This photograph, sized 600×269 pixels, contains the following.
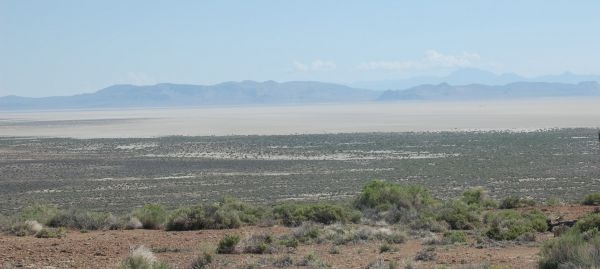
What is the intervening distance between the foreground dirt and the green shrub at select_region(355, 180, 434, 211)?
6291 mm

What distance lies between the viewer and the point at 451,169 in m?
45.4

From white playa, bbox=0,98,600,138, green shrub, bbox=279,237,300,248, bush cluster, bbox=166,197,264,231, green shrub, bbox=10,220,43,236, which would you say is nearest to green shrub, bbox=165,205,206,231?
bush cluster, bbox=166,197,264,231

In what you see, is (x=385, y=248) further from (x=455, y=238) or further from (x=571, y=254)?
(x=571, y=254)

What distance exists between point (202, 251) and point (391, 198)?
1029cm

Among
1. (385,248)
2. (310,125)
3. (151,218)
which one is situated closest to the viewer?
(385,248)

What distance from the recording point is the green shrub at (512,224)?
1716cm

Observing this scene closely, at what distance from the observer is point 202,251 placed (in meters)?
14.9

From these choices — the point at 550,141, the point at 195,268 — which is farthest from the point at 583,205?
the point at 550,141

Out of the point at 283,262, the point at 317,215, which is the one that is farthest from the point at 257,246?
the point at 317,215

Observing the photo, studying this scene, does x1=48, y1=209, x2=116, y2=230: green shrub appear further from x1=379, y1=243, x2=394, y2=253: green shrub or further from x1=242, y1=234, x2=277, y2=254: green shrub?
x1=379, y1=243, x2=394, y2=253: green shrub

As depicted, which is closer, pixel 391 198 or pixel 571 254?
pixel 571 254

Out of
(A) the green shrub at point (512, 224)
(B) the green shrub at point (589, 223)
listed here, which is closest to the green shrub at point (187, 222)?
(A) the green shrub at point (512, 224)

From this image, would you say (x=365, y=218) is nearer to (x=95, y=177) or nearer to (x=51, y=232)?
(x=51, y=232)

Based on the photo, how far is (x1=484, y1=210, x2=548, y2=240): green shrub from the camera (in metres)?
17.2
